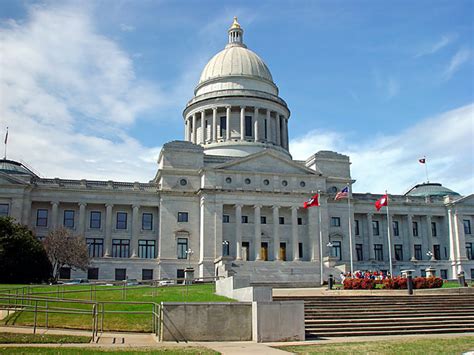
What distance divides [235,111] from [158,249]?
26.6 metres

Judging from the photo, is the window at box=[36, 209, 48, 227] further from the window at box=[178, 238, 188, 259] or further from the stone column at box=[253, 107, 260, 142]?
the stone column at box=[253, 107, 260, 142]

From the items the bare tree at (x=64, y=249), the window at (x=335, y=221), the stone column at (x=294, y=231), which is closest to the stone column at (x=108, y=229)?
the bare tree at (x=64, y=249)

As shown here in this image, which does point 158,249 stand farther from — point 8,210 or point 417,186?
point 417,186

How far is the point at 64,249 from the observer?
57.9m

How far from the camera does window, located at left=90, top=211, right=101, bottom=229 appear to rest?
231 feet

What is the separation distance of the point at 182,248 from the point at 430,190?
43429 millimetres

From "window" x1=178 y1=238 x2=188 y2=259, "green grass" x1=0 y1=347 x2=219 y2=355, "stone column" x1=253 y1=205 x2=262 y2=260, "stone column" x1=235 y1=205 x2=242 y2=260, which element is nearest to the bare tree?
"window" x1=178 y1=238 x2=188 y2=259

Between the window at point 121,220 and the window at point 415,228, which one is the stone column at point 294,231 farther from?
the window at point 415,228

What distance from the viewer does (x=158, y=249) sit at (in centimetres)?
6969

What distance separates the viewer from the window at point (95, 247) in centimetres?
6909

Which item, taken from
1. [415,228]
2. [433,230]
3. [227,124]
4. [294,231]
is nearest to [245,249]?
[294,231]

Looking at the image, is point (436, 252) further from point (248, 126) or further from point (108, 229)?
point (108, 229)

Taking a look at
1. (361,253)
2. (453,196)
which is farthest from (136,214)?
(453,196)

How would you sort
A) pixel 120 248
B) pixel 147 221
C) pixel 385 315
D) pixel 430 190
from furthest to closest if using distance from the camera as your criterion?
pixel 430 190 → pixel 147 221 → pixel 120 248 → pixel 385 315
